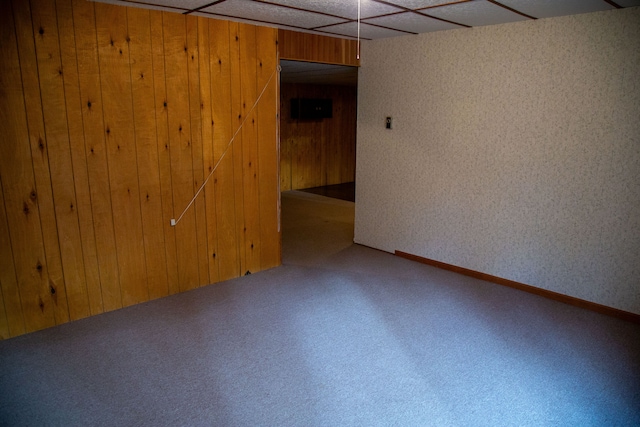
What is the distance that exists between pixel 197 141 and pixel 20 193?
3.84ft

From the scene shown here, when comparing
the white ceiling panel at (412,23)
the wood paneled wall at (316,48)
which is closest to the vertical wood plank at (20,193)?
the wood paneled wall at (316,48)

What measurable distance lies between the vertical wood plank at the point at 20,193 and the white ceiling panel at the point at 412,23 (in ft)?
7.31

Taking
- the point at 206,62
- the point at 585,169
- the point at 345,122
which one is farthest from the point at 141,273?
the point at 345,122

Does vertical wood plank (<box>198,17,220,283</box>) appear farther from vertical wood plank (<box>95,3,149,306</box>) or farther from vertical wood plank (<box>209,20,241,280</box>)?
vertical wood plank (<box>95,3,149,306</box>)

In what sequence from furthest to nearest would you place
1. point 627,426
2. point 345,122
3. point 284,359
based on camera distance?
point 345,122, point 284,359, point 627,426

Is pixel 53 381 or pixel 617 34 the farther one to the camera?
pixel 617 34

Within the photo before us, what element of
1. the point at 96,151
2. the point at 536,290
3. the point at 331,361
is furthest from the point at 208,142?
the point at 536,290

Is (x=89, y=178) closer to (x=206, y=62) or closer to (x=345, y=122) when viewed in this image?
(x=206, y=62)

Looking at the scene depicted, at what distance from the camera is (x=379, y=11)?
9.50 ft

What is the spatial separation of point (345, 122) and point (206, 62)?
559 cm

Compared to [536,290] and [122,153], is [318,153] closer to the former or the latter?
[536,290]

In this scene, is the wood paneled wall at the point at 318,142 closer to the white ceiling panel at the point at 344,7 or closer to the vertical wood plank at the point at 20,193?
the white ceiling panel at the point at 344,7

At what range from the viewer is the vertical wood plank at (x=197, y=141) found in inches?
127

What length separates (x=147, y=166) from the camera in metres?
3.16
